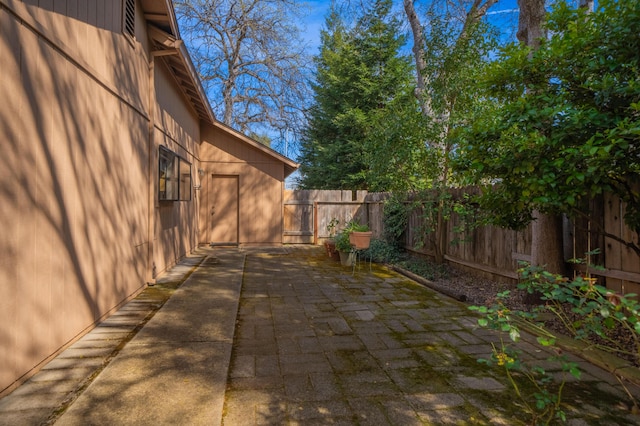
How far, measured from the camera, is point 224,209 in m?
9.41

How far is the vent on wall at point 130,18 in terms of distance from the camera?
4016mm

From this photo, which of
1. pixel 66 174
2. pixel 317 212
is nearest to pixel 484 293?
pixel 66 174

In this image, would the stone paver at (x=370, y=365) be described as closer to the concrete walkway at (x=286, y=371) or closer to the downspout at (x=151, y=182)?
the concrete walkway at (x=286, y=371)

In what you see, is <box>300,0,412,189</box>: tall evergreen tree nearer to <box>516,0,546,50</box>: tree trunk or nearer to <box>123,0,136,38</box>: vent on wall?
Result: <box>516,0,546,50</box>: tree trunk

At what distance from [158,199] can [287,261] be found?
293cm

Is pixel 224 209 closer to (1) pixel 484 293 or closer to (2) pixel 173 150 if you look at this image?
(2) pixel 173 150

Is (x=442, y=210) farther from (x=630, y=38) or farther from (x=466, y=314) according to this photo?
(x=630, y=38)

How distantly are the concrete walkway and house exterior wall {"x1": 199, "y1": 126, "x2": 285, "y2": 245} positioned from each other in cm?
526

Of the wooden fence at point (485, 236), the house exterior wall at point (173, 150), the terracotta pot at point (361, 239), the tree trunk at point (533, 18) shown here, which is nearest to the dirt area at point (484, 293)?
the wooden fence at point (485, 236)

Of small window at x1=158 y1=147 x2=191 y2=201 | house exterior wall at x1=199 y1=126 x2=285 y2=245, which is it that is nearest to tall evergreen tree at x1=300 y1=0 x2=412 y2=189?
house exterior wall at x1=199 y1=126 x2=285 y2=245

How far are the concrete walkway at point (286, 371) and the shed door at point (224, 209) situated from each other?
528 cm

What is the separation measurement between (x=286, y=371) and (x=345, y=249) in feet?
14.5

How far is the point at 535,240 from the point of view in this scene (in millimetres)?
3959

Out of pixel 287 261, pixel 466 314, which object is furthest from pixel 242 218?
pixel 466 314
